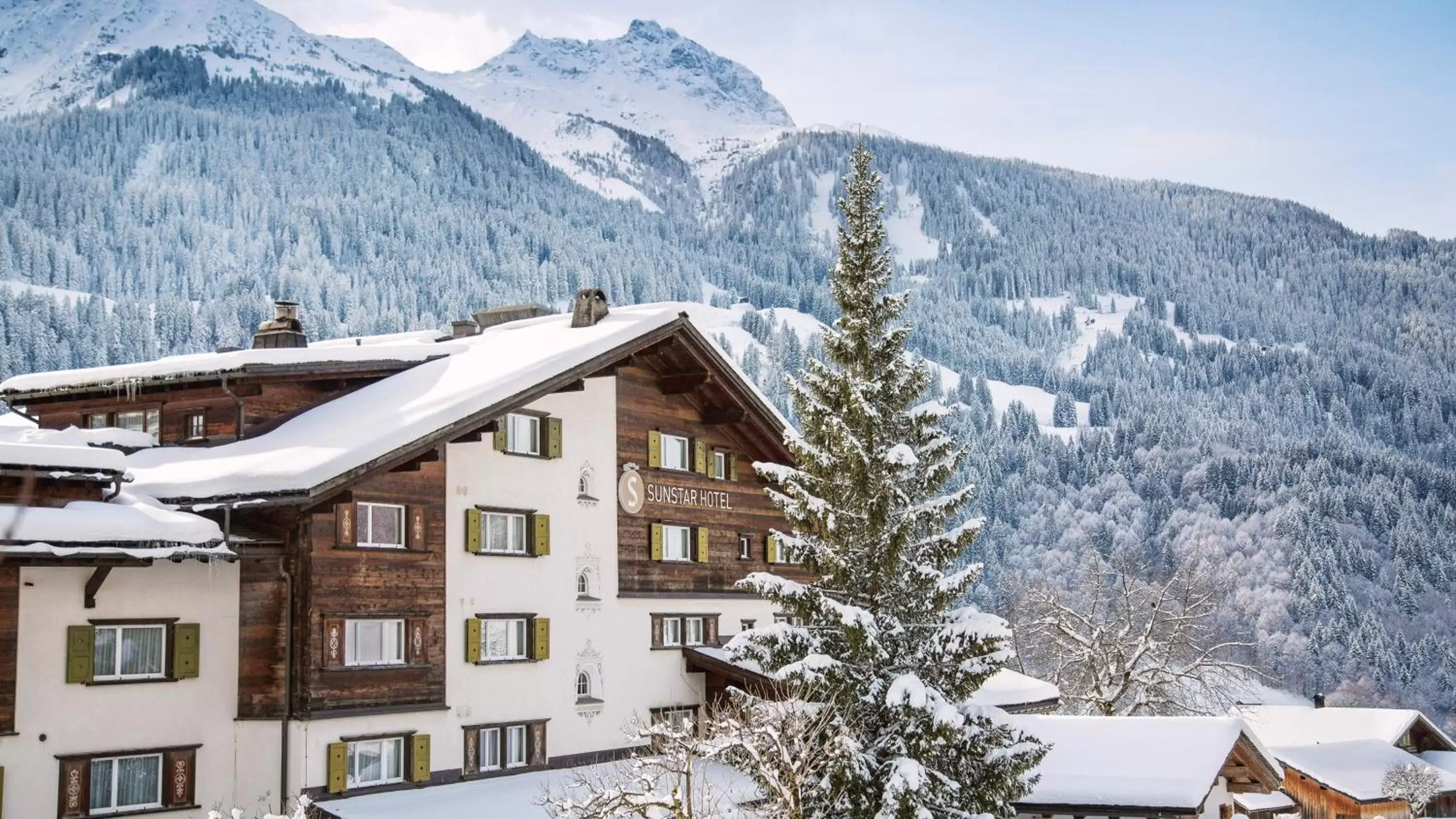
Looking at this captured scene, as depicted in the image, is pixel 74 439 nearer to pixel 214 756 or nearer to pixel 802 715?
pixel 214 756

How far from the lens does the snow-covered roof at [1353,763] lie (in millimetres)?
64438

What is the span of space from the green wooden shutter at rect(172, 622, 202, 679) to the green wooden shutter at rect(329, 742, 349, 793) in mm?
2656

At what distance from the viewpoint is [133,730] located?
24.7m

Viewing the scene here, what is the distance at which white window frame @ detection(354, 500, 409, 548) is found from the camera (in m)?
27.0

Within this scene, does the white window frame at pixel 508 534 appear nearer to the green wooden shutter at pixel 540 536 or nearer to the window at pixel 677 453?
the green wooden shutter at pixel 540 536

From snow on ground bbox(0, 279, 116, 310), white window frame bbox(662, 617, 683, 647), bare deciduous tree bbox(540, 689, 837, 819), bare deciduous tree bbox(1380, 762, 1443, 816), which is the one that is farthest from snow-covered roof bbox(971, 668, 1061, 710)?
snow on ground bbox(0, 279, 116, 310)

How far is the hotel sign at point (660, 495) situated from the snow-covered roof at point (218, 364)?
16.0 feet

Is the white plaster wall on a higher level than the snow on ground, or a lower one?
lower

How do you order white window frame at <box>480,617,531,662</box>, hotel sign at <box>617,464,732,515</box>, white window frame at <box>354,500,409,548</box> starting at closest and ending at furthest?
white window frame at <box>354,500,409,548</box>
white window frame at <box>480,617,531,662</box>
hotel sign at <box>617,464,732,515</box>

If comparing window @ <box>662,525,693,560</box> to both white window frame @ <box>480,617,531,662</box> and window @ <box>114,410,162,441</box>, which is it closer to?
white window frame @ <box>480,617,531,662</box>

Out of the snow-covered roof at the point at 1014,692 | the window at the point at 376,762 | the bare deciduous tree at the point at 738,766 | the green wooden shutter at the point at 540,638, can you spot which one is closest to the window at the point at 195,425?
the window at the point at 376,762

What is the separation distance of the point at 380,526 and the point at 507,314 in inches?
541

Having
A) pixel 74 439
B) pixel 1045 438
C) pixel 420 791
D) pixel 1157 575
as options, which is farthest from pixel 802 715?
pixel 1045 438

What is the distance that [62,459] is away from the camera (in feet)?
78.5
